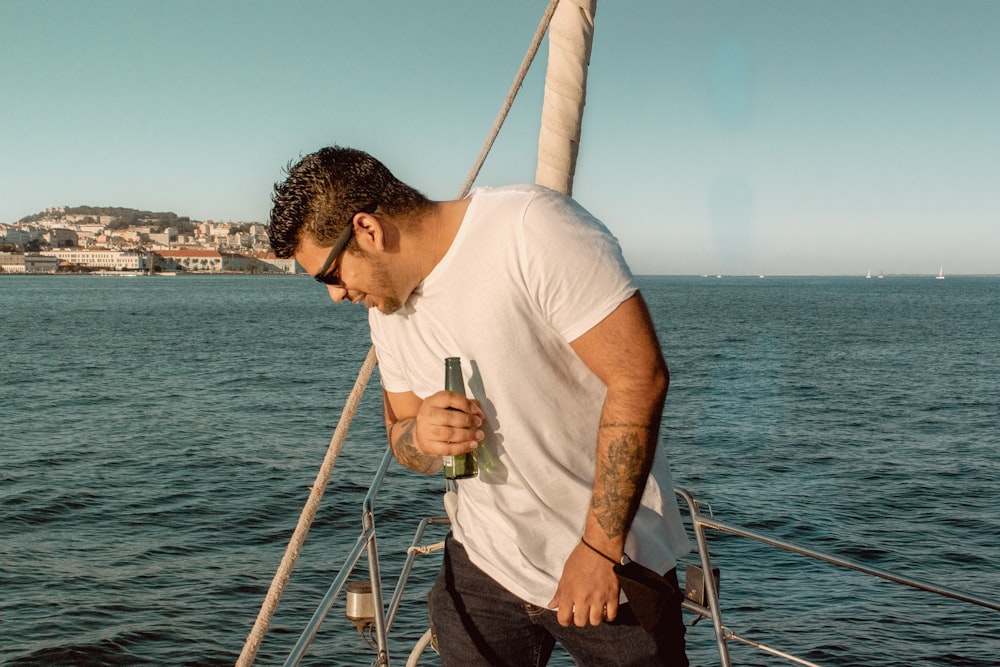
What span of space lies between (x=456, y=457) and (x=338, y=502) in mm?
14925

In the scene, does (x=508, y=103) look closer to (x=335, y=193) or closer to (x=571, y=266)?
(x=335, y=193)

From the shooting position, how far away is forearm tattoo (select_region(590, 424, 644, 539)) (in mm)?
1738

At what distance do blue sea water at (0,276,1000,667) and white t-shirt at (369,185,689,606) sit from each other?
8180 mm

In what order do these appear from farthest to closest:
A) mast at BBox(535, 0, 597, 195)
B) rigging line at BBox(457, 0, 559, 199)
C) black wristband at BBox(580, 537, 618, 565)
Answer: rigging line at BBox(457, 0, 559, 199) < mast at BBox(535, 0, 597, 195) < black wristband at BBox(580, 537, 618, 565)

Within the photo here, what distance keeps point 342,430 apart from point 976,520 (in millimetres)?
15524

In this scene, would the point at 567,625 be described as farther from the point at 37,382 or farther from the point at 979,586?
the point at 37,382

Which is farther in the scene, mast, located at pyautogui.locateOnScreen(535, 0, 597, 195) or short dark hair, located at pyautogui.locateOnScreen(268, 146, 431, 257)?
mast, located at pyautogui.locateOnScreen(535, 0, 597, 195)

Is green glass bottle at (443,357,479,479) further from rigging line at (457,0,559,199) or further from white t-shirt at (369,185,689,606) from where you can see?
rigging line at (457,0,559,199)

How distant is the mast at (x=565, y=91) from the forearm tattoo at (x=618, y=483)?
1.36m

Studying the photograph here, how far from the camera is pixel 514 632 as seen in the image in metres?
2.08

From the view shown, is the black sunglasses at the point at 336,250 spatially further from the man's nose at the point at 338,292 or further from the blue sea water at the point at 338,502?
the blue sea water at the point at 338,502

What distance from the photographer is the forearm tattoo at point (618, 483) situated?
1.74 metres

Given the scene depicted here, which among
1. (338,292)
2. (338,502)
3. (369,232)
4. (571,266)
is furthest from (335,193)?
(338,502)

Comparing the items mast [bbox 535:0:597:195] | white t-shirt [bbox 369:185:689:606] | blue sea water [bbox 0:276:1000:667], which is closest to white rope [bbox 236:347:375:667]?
white t-shirt [bbox 369:185:689:606]
